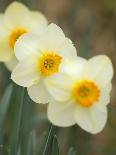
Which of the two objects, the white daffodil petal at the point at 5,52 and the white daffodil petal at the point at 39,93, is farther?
the white daffodil petal at the point at 5,52

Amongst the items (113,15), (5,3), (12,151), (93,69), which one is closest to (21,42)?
(93,69)

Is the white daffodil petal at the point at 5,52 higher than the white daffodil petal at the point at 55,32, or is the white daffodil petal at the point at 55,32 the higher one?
the white daffodil petal at the point at 55,32

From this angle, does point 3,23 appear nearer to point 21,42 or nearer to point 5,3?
point 21,42

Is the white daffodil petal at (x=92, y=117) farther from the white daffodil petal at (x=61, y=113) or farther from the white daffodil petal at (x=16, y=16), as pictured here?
the white daffodil petal at (x=16, y=16)

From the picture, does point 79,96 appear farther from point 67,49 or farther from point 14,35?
point 14,35

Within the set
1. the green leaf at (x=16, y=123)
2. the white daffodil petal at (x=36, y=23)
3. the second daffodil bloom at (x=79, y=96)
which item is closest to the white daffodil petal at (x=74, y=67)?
the second daffodil bloom at (x=79, y=96)

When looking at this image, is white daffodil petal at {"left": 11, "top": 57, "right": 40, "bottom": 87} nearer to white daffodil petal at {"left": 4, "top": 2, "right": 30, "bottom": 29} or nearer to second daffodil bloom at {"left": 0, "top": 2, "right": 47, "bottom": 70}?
second daffodil bloom at {"left": 0, "top": 2, "right": 47, "bottom": 70}
